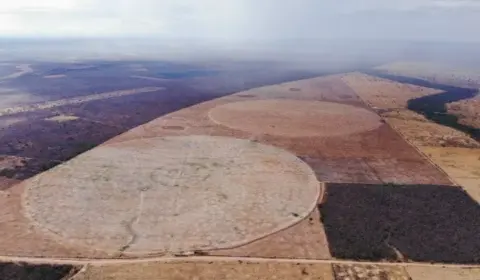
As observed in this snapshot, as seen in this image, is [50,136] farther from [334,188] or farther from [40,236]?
[334,188]

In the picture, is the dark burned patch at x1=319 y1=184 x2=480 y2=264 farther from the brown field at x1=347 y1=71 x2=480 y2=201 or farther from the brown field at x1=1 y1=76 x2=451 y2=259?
the brown field at x1=347 y1=71 x2=480 y2=201

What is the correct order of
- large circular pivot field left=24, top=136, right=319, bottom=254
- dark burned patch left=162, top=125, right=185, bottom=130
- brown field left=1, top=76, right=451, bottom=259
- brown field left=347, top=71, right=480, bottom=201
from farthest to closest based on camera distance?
dark burned patch left=162, top=125, right=185, bottom=130 → brown field left=347, top=71, right=480, bottom=201 → large circular pivot field left=24, top=136, right=319, bottom=254 → brown field left=1, top=76, right=451, bottom=259

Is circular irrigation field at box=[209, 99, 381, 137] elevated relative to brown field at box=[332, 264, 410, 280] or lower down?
elevated

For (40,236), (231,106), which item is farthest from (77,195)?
(231,106)

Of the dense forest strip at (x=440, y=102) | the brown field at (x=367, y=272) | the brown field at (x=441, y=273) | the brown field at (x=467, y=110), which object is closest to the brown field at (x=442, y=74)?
the dense forest strip at (x=440, y=102)

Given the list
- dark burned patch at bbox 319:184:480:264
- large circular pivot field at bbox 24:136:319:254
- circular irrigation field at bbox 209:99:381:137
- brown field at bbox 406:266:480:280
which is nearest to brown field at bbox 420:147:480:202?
dark burned patch at bbox 319:184:480:264

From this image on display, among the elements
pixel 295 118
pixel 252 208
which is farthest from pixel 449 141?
pixel 252 208

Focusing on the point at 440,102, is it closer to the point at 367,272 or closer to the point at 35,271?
the point at 367,272
